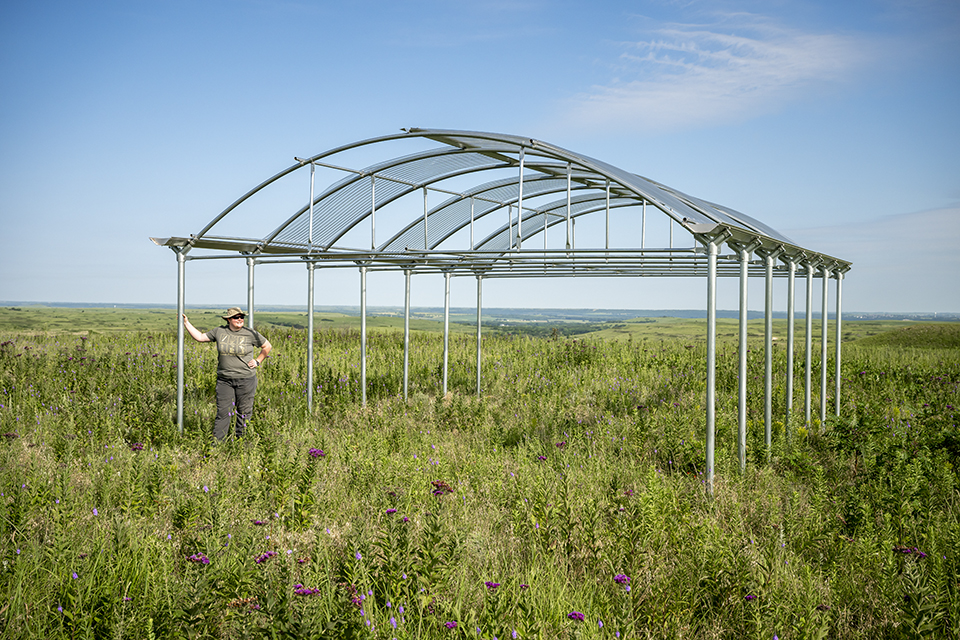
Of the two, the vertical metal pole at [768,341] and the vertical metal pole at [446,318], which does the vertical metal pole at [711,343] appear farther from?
the vertical metal pole at [446,318]

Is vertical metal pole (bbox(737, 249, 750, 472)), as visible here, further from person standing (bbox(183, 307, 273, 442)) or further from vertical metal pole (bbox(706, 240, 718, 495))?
person standing (bbox(183, 307, 273, 442))

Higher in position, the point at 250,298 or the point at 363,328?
the point at 250,298

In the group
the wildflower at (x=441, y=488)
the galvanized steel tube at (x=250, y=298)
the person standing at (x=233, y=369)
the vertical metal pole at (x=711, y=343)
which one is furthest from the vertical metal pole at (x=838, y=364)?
the galvanized steel tube at (x=250, y=298)

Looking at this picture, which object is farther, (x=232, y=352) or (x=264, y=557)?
(x=232, y=352)

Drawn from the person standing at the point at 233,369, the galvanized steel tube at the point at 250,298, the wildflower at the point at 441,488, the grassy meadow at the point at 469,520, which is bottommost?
the grassy meadow at the point at 469,520

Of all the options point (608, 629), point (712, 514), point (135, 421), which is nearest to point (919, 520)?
point (712, 514)

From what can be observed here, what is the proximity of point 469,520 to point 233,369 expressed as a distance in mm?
4585

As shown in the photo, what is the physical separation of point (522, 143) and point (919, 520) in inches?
215

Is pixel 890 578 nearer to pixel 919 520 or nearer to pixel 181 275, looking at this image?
pixel 919 520

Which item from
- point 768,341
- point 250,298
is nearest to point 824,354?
point 768,341

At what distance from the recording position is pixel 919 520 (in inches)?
206

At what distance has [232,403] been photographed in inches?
323

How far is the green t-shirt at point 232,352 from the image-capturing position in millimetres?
8039

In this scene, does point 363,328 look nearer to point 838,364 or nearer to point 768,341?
point 768,341
